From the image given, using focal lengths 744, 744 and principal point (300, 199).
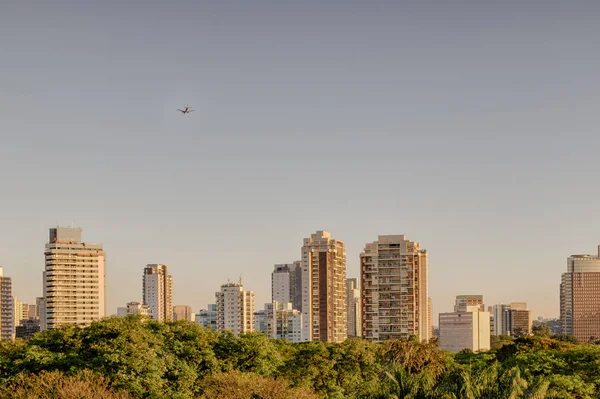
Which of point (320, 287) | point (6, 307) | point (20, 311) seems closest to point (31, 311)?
point (20, 311)

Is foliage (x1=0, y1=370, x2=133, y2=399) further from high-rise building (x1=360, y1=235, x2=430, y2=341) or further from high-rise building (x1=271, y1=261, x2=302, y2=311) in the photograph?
high-rise building (x1=271, y1=261, x2=302, y2=311)

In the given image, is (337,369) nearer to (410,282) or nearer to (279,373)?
(279,373)

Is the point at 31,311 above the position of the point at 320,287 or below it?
below

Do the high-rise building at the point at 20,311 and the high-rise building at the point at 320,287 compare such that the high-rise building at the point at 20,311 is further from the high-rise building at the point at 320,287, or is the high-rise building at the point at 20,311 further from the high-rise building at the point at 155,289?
the high-rise building at the point at 320,287

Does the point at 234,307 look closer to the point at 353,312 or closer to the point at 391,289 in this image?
the point at 353,312

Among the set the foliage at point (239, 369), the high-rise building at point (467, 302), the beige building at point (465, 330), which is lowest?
the beige building at point (465, 330)

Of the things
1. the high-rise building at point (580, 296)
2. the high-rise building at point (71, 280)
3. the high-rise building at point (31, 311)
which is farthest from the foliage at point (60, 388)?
the high-rise building at point (580, 296)

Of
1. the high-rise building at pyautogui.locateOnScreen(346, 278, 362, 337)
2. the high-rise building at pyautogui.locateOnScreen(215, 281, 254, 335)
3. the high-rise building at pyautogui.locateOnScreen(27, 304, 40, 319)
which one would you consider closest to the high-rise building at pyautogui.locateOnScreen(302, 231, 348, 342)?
the high-rise building at pyautogui.locateOnScreen(215, 281, 254, 335)
